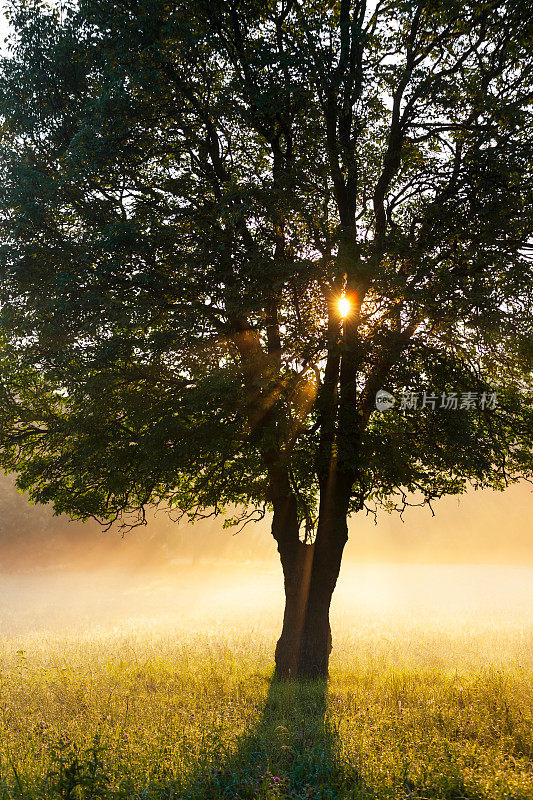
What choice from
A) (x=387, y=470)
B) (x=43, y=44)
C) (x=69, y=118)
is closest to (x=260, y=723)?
(x=387, y=470)

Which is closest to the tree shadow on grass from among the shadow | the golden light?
the shadow

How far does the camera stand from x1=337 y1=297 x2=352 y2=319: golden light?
382 inches

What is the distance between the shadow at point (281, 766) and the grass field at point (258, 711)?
21mm

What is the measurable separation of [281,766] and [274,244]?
27.5ft

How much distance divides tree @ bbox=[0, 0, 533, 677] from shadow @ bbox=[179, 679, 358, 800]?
4.20 meters

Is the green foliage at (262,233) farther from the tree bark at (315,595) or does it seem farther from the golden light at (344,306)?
the tree bark at (315,595)

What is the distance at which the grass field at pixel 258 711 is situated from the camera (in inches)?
235

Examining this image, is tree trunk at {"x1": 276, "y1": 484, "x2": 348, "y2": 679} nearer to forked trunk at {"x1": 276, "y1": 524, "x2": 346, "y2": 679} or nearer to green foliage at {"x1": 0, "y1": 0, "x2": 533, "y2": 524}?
forked trunk at {"x1": 276, "y1": 524, "x2": 346, "y2": 679}

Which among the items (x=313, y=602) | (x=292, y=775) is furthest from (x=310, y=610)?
(x=292, y=775)

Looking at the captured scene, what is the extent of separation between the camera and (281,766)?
21.3 feet

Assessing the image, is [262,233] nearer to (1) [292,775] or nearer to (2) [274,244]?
(2) [274,244]

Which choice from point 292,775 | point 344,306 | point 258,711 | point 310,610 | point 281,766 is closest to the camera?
point 292,775

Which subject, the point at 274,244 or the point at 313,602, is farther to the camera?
the point at 313,602

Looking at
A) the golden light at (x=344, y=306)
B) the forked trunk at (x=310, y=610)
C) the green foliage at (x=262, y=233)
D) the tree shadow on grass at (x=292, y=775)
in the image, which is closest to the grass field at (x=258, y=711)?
the tree shadow on grass at (x=292, y=775)
